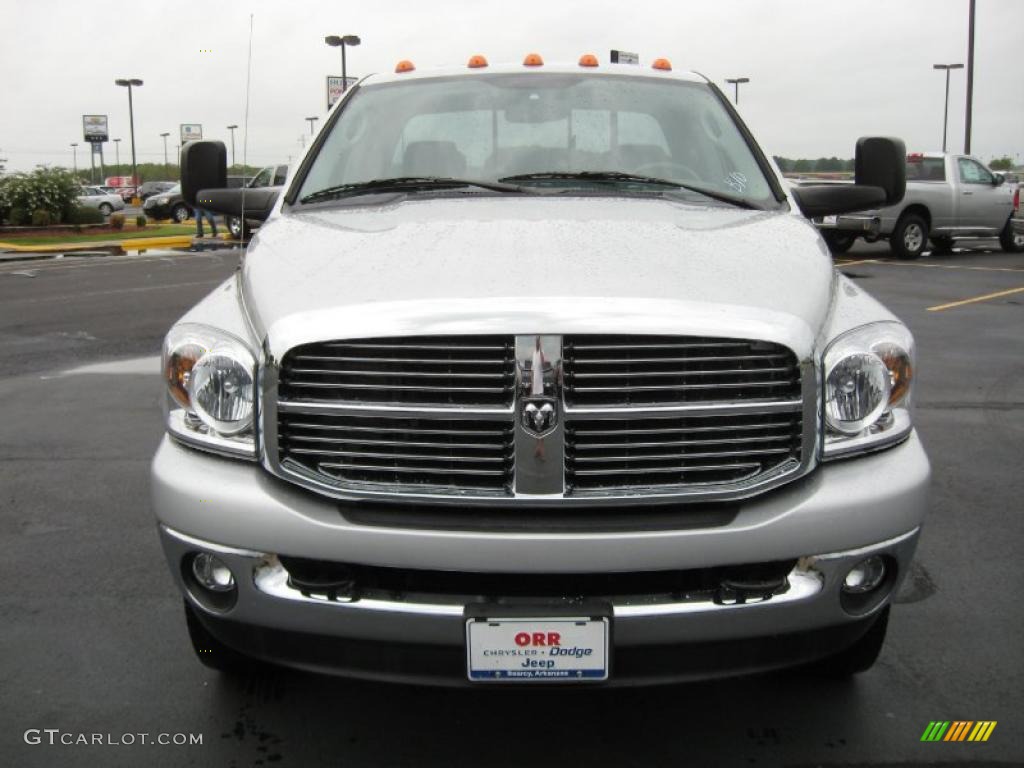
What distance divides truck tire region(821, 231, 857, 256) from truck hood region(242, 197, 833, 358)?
55.2 ft

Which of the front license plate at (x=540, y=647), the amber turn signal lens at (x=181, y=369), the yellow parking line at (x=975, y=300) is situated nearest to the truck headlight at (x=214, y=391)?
the amber turn signal lens at (x=181, y=369)

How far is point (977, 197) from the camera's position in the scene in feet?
63.2

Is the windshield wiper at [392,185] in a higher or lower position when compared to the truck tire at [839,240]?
higher

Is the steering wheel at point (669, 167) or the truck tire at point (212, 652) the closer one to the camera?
the truck tire at point (212, 652)

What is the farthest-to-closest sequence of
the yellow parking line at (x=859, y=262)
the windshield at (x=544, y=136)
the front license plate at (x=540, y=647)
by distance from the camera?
the yellow parking line at (x=859, y=262), the windshield at (x=544, y=136), the front license plate at (x=540, y=647)

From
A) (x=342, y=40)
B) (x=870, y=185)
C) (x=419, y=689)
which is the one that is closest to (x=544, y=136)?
(x=870, y=185)

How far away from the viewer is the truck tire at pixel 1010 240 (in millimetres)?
20547

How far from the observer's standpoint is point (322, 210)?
11.9 ft

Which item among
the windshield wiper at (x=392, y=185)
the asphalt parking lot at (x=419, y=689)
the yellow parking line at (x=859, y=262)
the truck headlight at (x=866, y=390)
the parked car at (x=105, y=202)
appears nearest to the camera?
the truck headlight at (x=866, y=390)

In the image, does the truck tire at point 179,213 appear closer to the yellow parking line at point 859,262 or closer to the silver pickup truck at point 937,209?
the silver pickup truck at point 937,209

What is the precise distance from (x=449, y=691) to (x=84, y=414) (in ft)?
14.9

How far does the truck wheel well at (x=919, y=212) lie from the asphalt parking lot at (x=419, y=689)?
13.7m

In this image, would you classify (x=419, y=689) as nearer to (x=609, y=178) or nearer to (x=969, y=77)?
(x=609, y=178)

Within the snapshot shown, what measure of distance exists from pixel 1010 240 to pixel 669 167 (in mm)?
19255
